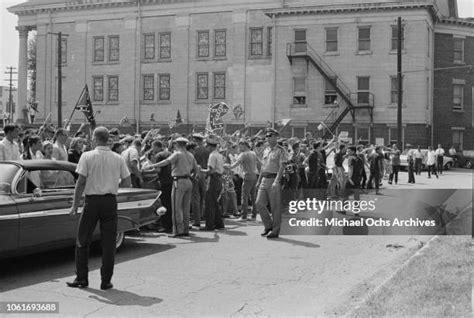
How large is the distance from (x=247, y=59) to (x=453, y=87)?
15.3 meters

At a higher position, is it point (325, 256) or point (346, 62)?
point (346, 62)

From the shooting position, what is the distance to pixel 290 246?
424 inches

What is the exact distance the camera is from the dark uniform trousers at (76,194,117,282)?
744 centimetres

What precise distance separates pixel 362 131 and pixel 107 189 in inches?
1510

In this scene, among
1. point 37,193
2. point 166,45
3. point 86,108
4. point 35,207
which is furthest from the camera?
point 166,45

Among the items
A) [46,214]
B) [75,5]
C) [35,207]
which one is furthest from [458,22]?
[35,207]

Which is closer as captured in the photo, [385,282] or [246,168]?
[385,282]

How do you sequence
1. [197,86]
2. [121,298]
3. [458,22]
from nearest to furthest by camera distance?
[121,298], [458,22], [197,86]

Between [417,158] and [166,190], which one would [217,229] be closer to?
[166,190]

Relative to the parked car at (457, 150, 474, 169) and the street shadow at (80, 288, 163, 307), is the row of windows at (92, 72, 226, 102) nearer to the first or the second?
the parked car at (457, 150, 474, 169)

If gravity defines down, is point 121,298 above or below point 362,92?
below

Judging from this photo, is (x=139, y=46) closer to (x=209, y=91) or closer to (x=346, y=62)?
(x=209, y=91)

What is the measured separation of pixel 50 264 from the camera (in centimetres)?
902

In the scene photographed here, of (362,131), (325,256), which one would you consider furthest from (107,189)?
(362,131)
